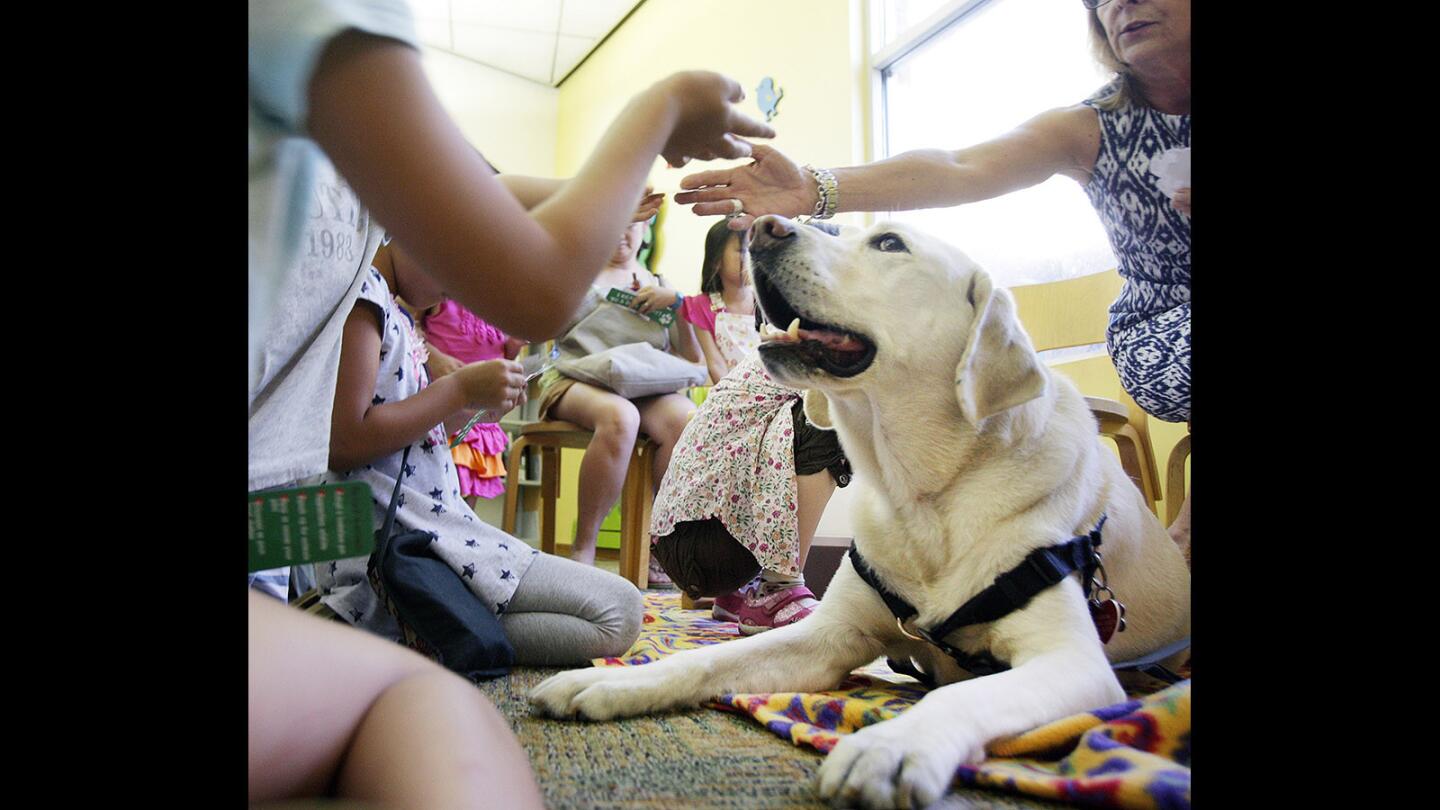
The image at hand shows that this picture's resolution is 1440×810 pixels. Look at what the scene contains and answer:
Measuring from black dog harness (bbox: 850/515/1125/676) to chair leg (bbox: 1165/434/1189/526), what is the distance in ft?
2.17

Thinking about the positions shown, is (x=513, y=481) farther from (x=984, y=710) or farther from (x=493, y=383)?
(x=984, y=710)

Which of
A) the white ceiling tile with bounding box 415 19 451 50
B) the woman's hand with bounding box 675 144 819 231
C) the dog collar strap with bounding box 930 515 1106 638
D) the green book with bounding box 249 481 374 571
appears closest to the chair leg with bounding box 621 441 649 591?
the woman's hand with bounding box 675 144 819 231

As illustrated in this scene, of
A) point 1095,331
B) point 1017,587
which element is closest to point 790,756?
point 1017,587

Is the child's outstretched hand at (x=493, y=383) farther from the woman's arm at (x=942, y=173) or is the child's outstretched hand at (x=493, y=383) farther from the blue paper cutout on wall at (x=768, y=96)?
the blue paper cutout on wall at (x=768, y=96)

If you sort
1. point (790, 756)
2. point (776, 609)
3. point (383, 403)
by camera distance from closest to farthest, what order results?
point (790, 756) < point (383, 403) < point (776, 609)

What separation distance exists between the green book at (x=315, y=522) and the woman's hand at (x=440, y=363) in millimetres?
654

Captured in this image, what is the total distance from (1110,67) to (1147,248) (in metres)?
0.26

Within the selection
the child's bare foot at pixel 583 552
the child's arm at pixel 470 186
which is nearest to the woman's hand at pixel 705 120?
the child's arm at pixel 470 186

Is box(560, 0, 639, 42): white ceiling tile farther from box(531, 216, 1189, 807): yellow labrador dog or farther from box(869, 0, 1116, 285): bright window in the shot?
box(869, 0, 1116, 285): bright window

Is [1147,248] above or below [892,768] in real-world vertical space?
above

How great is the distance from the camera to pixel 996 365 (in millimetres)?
830
